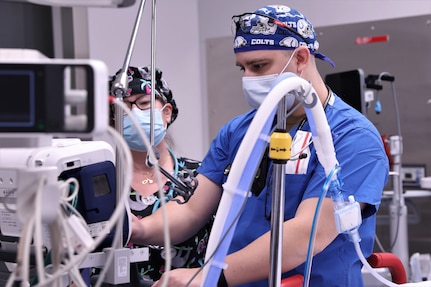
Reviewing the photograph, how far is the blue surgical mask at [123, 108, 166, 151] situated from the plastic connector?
2.97 feet

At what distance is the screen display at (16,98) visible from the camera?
806mm

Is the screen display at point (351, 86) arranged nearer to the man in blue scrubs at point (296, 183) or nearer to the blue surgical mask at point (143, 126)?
the blue surgical mask at point (143, 126)

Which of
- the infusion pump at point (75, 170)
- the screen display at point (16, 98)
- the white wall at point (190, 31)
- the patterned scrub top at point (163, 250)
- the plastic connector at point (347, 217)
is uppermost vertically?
the white wall at point (190, 31)

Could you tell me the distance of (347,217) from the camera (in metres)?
1.22

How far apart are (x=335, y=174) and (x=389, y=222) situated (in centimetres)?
305

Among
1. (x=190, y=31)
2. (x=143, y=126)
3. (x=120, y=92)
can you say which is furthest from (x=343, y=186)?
(x=190, y=31)

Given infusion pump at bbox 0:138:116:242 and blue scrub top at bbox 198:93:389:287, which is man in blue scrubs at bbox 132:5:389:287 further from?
infusion pump at bbox 0:138:116:242

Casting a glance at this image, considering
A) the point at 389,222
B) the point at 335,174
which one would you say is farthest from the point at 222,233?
the point at 389,222

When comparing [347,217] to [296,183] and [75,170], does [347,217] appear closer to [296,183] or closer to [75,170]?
[296,183]

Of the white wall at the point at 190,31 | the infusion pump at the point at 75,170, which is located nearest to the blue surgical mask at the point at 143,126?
the infusion pump at the point at 75,170

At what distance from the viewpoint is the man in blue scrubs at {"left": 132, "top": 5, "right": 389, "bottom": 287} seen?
145 cm

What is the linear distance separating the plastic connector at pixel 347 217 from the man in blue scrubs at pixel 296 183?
0.20 metres

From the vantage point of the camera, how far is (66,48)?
347cm

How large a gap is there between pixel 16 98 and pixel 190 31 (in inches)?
150
